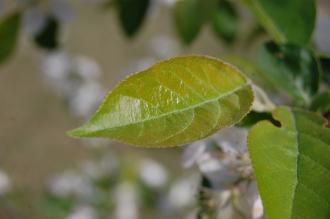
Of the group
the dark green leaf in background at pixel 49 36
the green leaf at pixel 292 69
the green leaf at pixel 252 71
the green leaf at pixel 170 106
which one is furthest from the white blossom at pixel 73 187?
the green leaf at pixel 170 106

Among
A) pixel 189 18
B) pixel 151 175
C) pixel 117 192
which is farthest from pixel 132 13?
pixel 151 175

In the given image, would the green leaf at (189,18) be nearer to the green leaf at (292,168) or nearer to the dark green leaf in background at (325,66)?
the dark green leaf in background at (325,66)

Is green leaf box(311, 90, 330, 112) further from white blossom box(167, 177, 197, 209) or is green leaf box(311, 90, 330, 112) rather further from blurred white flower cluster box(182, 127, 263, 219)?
white blossom box(167, 177, 197, 209)

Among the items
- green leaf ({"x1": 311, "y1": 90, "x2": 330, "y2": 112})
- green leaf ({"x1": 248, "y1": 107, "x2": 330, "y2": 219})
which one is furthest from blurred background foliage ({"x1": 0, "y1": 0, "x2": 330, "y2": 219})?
green leaf ({"x1": 248, "y1": 107, "x2": 330, "y2": 219})

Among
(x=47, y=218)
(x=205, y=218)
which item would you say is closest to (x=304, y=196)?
(x=205, y=218)

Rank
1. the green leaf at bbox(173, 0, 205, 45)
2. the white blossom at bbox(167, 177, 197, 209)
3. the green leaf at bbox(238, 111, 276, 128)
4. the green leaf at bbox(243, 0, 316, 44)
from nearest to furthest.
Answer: the green leaf at bbox(238, 111, 276, 128) → the green leaf at bbox(243, 0, 316, 44) → the green leaf at bbox(173, 0, 205, 45) → the white blossom at bbox(167, 177, 197, 209)

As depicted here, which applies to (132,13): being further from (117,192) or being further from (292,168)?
(117,192)

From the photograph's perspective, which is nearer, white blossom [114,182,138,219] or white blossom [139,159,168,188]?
white blossom [114,182,138,219]
